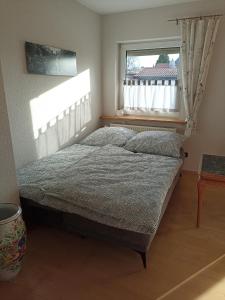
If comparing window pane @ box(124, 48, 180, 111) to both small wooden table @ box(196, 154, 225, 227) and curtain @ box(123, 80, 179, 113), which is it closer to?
curtain @ box(123, 80, 179, 113)

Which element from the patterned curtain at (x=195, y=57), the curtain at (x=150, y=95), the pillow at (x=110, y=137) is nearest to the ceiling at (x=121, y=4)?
the patterned curtain at (x=195, y=57)

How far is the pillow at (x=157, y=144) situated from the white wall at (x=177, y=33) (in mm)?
503

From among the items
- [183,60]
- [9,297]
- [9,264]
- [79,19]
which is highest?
[79,19]

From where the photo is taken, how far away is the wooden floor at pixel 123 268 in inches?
57.8

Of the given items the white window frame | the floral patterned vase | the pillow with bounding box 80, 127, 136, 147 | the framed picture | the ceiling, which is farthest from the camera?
the white window frame

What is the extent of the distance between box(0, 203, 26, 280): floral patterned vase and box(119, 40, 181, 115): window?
249 centimetres

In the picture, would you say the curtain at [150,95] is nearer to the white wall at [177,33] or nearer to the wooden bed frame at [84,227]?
the white wall at [177,33]

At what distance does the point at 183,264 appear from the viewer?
66.6 inches

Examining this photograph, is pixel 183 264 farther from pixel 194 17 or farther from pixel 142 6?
pixel 142 6

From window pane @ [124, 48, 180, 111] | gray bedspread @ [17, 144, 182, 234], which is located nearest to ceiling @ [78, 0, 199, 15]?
window pane @ [124, 48, 180, 111]

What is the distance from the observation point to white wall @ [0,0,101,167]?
2078mm

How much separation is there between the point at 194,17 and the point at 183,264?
110 inches

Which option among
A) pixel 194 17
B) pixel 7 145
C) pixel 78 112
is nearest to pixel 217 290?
pixel 7 145

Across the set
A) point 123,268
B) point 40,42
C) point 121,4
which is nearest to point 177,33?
point 121,4
